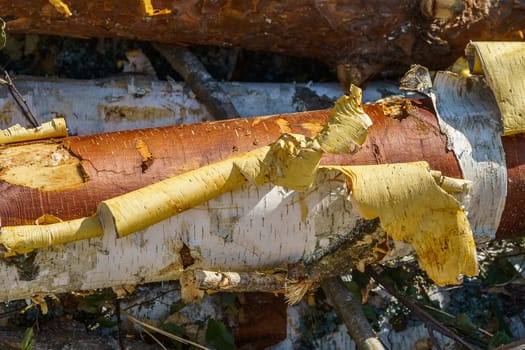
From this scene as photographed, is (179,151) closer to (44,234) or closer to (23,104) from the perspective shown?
(44,234)

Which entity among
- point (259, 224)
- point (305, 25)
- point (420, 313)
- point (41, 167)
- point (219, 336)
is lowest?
point (219, 336)

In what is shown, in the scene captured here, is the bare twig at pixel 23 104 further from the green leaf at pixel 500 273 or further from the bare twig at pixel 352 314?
the green leaf at pixel 500 273

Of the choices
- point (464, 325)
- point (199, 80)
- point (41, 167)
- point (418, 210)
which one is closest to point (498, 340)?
point (464, 325)

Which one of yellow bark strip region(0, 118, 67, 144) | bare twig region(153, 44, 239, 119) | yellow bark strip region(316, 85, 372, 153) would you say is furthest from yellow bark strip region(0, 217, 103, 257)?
bare twig region(153, 44, 239, 119)

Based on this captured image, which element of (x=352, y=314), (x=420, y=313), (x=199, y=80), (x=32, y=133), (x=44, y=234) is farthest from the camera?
(x=199, y=80)

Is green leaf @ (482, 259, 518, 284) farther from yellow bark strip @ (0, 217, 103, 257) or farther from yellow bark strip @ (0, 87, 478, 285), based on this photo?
yellow bark strip @ (0, 217, 103, 257)

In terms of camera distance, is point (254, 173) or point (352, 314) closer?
point (254, 173)

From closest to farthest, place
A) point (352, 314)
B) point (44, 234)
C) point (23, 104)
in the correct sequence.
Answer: point (44, 234), point (352, 314), point (23, 104)
